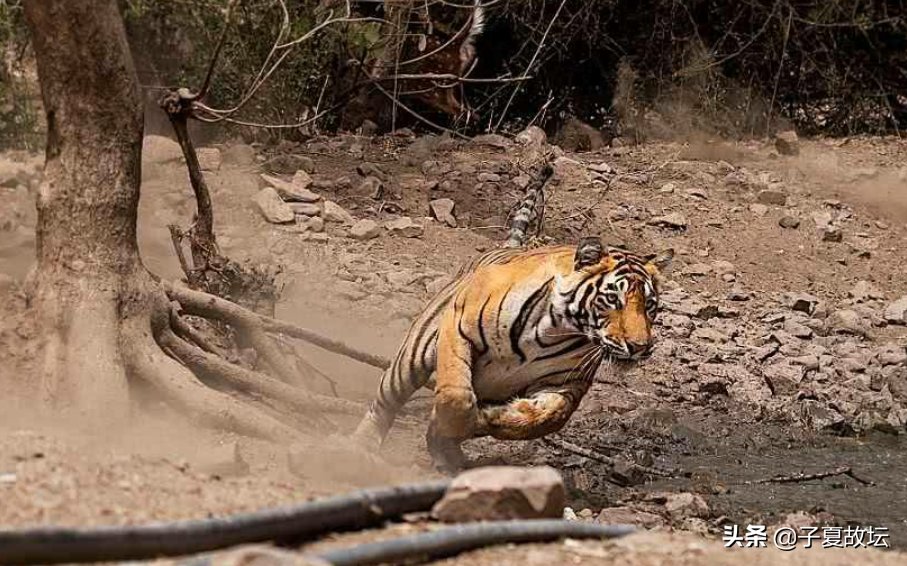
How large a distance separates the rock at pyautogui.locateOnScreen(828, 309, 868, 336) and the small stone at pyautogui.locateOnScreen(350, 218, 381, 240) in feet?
11.3

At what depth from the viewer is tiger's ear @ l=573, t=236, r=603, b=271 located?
259 inches

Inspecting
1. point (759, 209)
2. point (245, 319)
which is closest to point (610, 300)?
point (245, 319)

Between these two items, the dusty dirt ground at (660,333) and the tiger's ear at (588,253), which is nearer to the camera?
the dusty dirt ground at (660,333)

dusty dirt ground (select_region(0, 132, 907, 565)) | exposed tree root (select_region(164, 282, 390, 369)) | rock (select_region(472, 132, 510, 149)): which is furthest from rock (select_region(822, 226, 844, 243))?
exposed tree root (select_region(164, 282, 390, 369))

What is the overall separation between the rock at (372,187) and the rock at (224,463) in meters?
5.93

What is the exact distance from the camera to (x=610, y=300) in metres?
6.47

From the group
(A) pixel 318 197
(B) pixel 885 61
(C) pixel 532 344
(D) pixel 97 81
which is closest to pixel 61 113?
(D) pixel 97 81

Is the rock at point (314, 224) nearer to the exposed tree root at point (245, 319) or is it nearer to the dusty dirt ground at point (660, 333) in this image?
the dusty dirt ground at point (660, 333)

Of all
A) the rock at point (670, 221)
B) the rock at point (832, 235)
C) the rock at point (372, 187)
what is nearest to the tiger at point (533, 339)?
the rock at point (372, 187)

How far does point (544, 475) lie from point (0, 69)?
7.89 metres

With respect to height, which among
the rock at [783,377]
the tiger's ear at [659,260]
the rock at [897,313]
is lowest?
the rock at [783,377]

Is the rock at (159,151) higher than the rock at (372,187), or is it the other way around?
the rock at (159,151)

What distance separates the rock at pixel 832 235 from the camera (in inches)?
478

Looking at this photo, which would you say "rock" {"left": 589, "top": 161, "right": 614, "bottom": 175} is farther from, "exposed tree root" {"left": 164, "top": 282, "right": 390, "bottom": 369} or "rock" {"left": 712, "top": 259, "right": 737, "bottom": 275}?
"exposed tree root" {"left": 164, "top": 282, "right": 390, "bottom": 369}
